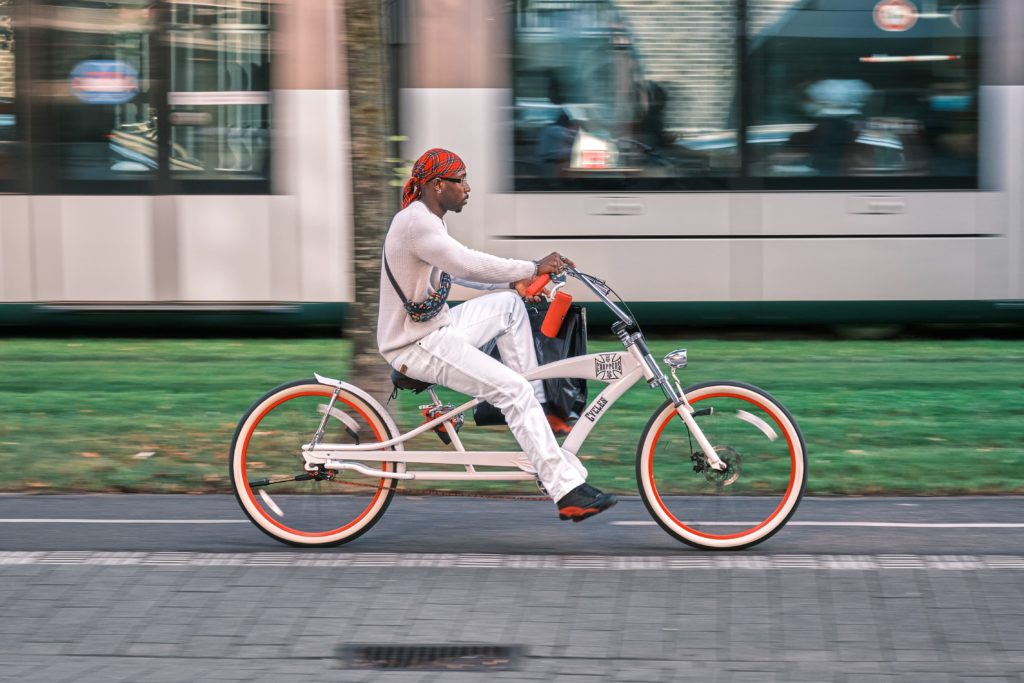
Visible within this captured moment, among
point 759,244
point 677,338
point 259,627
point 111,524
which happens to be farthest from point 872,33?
point 259,627

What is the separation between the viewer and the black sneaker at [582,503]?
548 centimetres

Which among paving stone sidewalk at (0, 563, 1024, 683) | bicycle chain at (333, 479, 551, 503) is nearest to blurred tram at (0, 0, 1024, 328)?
bicycle chain at (333, 479, 551, 503)

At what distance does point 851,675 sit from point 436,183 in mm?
2449

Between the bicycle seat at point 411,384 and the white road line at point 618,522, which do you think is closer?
the bicycle seat at point 411,384

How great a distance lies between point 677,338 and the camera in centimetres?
1226

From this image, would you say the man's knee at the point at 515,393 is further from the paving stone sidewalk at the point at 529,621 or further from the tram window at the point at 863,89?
the tram window at the point at 863,89

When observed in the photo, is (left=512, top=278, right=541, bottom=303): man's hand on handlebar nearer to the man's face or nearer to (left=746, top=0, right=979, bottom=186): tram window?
the man's face

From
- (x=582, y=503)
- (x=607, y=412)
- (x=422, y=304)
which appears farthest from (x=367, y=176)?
(x=582, y=503)

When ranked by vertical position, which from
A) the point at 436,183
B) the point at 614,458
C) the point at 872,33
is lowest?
the point at 614,458

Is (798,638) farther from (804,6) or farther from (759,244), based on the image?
(804,6)

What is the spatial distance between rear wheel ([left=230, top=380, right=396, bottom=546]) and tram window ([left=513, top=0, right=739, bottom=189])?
20.2 ft

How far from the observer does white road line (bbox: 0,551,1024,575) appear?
5375 mm

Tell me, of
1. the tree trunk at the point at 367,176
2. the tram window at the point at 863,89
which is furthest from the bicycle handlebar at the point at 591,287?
the tram window at the point at 863,89

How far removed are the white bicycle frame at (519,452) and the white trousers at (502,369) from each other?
0.10m
